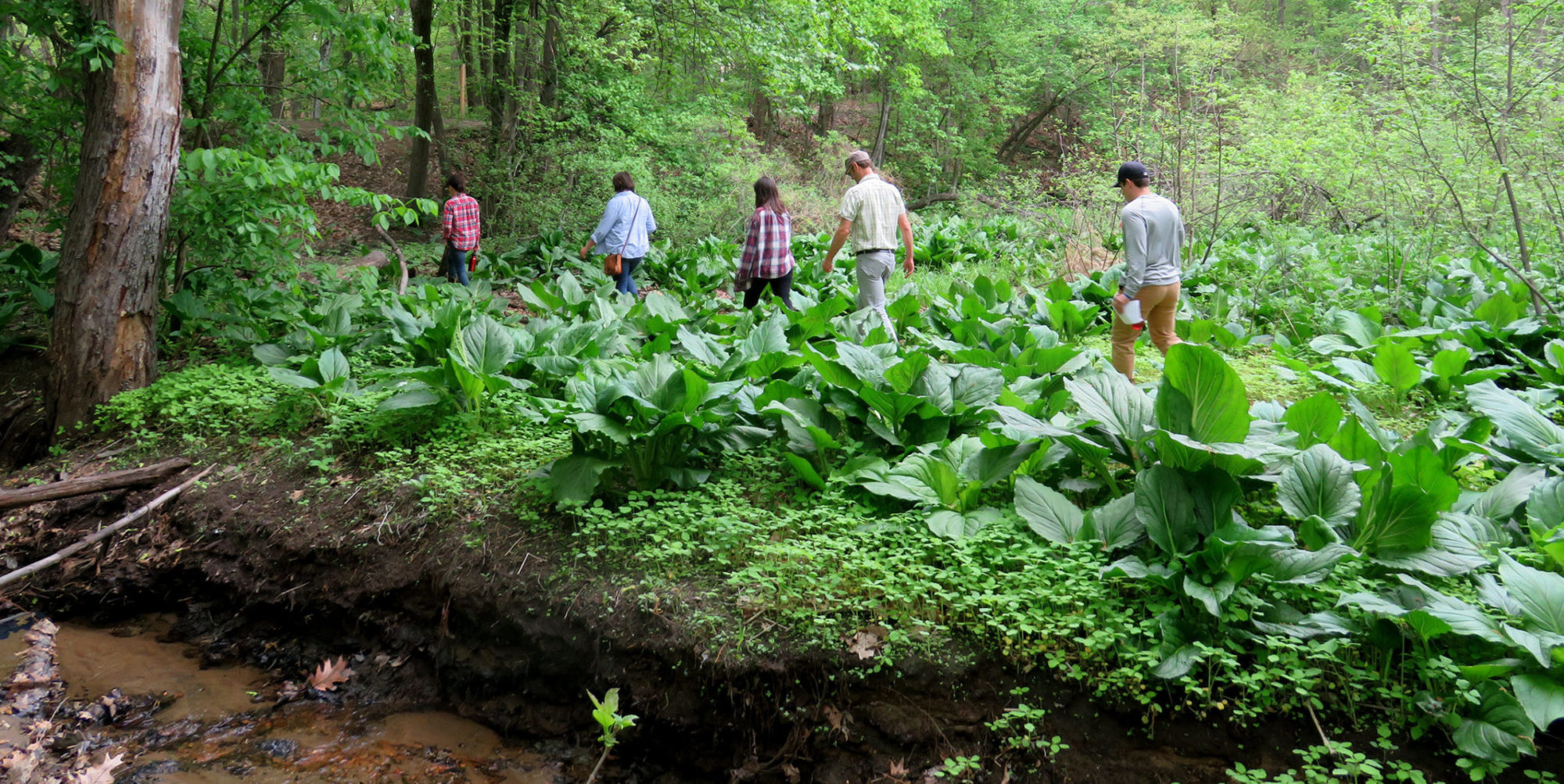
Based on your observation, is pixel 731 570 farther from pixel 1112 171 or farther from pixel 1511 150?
pixel 1112 171

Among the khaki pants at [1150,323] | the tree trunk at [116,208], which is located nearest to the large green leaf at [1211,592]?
the khaki pants at [1150,323]

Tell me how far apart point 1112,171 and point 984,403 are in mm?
11926

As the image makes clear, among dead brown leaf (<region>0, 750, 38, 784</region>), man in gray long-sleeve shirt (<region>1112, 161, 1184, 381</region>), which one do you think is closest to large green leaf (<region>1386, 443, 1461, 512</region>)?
man in gray long-sleeve shirt (<region>1112, 161, 1184, 381</region>)

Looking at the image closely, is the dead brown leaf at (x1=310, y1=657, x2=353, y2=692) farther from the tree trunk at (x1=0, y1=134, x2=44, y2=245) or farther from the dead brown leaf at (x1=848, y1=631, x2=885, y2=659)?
the tree trunk at (x1=0, y1=134, x2=44, y2=245)

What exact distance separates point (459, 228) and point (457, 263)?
49 cm

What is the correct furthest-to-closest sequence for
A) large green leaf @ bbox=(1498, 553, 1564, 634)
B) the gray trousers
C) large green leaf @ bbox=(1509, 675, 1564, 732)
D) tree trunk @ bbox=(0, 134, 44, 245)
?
1. tree trunk @ bbox=(0, 134, 44, 245)
2. the gray trousers
3. large green leaf @ bbox=(1498, 553, 1564, 634)
4. large green leaf @ bbox=(1509, 675, 1564, 732)

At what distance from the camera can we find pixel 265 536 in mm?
4438

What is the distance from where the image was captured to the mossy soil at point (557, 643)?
2850 millimetres

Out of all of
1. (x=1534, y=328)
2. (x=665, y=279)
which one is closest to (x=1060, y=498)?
(x=1534, y=328)

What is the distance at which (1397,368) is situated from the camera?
17.1 feet

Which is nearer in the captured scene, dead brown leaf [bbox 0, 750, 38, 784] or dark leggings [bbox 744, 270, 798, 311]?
dead brown leaf [bbox 0, 750, 38, 784]

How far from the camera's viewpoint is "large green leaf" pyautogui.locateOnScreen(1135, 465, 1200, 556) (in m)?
3.11

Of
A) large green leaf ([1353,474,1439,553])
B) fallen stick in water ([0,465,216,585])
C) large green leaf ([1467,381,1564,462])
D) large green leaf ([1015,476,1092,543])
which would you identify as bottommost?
fallen stick in water ([0,465,216,585])

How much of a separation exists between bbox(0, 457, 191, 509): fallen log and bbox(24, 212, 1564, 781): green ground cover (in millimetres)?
393
